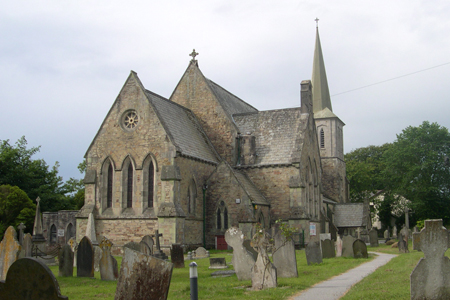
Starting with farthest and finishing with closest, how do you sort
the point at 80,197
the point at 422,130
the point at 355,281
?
the point at 422,130
the point at 80,197
the point at 355,281

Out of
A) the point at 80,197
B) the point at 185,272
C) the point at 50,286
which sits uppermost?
the point at 80,197

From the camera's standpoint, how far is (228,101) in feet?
134

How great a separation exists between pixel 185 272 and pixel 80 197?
37413 mm

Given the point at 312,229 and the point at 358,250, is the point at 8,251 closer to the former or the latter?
the point at 358,250

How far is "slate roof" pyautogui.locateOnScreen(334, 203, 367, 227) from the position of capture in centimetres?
4853

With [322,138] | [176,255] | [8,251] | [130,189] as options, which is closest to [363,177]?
[322,138]

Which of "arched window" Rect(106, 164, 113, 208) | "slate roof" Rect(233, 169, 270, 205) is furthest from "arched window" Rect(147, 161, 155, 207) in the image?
"slate roof" Rect(233, 169, 270, 205)

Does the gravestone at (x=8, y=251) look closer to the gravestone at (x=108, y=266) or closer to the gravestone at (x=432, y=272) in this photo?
the gravestone at (x=108, y=266)

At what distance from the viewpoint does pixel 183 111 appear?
36562 millimetres

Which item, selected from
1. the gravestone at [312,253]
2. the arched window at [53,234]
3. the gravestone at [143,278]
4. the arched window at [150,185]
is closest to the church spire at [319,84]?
the arched window at [53,234]

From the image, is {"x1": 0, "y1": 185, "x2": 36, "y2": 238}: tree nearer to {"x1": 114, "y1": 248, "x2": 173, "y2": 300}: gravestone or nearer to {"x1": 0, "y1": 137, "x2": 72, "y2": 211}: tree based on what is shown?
{"x1": 0, "y1": 137, "x2": 72, "y2": 211}: tree

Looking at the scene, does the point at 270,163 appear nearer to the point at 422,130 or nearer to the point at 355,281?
the point at 355,281

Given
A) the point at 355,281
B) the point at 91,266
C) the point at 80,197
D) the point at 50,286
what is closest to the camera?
the point at 50,286

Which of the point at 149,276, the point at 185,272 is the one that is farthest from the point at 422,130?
the point at 149,276
